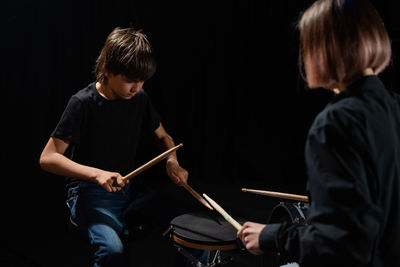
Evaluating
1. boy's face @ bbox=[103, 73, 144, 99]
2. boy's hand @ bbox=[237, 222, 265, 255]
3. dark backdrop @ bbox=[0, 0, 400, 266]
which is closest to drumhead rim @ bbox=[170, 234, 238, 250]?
boy's hand @ bbox=[237, 222, 265, 255]

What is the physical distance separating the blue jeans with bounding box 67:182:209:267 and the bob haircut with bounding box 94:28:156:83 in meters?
0.52

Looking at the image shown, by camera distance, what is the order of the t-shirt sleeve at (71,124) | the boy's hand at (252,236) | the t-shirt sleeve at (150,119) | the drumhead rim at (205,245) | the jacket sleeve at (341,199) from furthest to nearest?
the t-shirt sleeve at (150,119)
the t-shirt sleeve at (71,124)
the drumhead rim at (205,245)
the boy's hand at (252,236)
the jacket sleeve at (341,199)

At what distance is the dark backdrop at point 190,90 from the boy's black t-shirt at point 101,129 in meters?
1.39

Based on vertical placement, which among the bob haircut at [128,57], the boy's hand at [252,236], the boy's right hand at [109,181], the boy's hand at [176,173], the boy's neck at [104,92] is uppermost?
the bob haircut at [128,57]

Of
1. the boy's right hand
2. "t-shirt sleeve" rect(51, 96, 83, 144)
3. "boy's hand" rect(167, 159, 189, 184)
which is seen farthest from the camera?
"boy's hand" rect(167, 159, 189, 184)

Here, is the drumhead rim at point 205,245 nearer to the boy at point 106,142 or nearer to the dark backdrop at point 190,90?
the boy at point 106,142

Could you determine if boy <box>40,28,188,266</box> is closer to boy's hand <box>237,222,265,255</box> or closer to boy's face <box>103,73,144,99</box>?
boy's face <box>103,73,144,99</box>

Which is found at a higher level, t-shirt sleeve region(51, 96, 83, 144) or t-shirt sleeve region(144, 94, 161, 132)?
t-shirt sleeve region(51, 96, 83, 144)

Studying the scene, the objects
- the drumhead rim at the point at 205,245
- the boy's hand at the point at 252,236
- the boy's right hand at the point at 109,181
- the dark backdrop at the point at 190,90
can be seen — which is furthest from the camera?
the dark backdrop at the point at 190,90

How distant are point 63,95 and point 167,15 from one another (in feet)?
4.06

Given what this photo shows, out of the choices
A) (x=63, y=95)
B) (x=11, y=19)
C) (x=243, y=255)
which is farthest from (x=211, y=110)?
(x=11, y=19)

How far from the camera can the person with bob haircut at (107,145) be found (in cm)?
151

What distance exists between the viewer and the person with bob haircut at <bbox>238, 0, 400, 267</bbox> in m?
0.80

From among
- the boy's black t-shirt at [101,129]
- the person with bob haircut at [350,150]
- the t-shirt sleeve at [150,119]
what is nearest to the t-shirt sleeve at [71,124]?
the boy's black t-shirt at [101,129]
